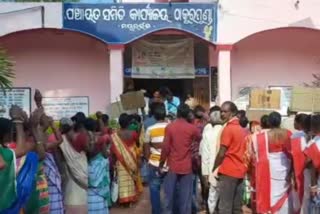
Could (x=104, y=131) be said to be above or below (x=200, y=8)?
below

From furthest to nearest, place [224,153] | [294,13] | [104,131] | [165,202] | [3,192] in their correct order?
1. [294,13]
2. [104,131]
3. [165,202]
4. [224,153]
5. [3,192]

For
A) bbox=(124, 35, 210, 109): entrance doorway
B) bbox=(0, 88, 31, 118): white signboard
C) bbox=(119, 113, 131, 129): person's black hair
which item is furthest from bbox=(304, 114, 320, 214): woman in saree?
bbox=(0, 88, 31, 118): white signboard

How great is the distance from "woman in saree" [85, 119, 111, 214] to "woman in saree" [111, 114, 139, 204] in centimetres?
190

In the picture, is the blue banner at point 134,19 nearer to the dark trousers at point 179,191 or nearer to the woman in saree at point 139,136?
the woman in saree at point 139,136

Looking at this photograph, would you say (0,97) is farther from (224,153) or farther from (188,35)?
(224,153)

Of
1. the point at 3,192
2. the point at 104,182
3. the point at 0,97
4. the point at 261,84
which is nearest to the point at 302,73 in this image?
the point at 261,84

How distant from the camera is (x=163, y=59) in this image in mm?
17469

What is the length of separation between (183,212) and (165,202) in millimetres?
299

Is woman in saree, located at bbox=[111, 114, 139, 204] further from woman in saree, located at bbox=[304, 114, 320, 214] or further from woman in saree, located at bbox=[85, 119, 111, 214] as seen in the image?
woman in saree, located at bbox=[304, 114, 320, 214]

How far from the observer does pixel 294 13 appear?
1630cm

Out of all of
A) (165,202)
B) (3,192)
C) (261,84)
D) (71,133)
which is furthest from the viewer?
(261,84)

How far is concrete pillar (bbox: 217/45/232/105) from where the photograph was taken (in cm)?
1620

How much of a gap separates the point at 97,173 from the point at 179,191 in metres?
1.42

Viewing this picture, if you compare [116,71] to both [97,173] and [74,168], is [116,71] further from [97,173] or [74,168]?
[74,168]
